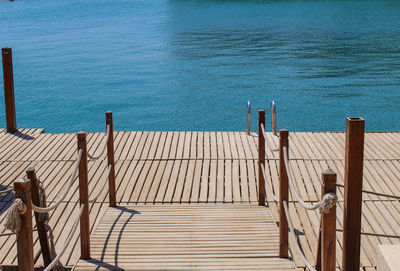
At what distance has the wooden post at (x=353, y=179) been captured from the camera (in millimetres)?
3439

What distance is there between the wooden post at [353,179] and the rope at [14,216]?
6.62 ft

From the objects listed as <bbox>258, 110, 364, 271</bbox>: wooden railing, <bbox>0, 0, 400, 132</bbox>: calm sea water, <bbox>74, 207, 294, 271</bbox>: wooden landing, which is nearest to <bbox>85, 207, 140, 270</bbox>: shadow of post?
<bbox>74, 207, 294, 271</bbox>: wooden landing

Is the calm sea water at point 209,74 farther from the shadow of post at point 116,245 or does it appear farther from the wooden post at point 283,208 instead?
the wooden post at point 283,208

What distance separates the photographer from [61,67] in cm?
2320

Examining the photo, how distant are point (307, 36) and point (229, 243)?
2635 cm

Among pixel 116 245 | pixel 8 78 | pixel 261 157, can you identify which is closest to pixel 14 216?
pixel 116 245

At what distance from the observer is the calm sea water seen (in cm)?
1650

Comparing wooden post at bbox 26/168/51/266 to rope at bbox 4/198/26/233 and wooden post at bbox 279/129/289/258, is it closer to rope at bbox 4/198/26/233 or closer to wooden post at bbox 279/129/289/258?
rope at bbox 4/198/26/233

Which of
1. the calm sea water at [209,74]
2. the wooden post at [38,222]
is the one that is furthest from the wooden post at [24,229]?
the calm sea water at [209,74]

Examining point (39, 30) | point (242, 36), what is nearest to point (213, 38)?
point (242, 36)

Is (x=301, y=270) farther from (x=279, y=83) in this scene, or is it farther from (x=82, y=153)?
(x=279, y=83)

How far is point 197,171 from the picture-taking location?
7086 millimetres

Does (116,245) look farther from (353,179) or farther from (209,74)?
(209,74)

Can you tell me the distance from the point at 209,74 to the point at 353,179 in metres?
17.7
